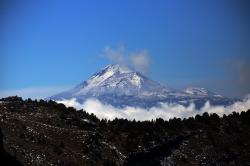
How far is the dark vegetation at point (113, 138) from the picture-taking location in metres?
51.3

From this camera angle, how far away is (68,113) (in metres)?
65.1

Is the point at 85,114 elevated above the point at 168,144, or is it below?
above

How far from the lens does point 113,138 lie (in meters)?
59.9

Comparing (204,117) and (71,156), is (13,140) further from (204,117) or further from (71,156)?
(204,117)

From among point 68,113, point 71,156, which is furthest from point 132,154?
point 68,113

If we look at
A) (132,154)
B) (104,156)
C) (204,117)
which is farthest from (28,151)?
(204,117)

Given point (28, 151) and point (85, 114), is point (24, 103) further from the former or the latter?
point (28, 151)

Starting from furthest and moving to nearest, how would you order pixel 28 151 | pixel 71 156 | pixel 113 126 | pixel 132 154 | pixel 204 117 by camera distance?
pixel 204 117, pixel 113 126, pixel 132 154, pixel 71 156, pixel 28 151

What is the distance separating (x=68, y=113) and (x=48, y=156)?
51.9 feet

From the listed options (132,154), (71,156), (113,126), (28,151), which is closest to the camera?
(28,151)

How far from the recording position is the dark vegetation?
51312 millimetres

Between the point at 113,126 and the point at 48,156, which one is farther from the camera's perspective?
the point at 113,126

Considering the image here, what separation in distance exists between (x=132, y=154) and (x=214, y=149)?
335 inches

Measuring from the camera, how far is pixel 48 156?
49594 millimetres
